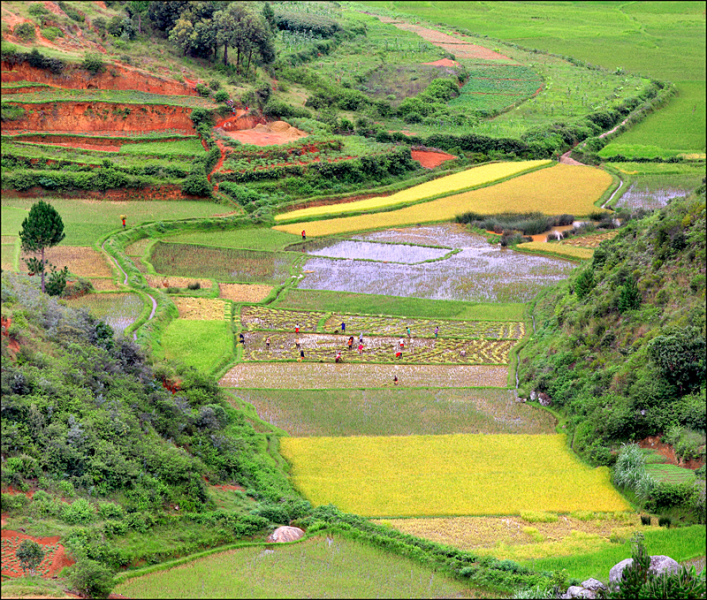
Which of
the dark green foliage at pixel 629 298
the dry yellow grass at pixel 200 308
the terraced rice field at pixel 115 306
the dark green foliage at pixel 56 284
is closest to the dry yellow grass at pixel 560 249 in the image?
the dark green foliage at pixel 629 298

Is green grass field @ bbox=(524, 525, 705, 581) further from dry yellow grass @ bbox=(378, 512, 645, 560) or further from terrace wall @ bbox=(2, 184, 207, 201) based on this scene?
terrace wall @ bbox=(2, 184, 207, 201)

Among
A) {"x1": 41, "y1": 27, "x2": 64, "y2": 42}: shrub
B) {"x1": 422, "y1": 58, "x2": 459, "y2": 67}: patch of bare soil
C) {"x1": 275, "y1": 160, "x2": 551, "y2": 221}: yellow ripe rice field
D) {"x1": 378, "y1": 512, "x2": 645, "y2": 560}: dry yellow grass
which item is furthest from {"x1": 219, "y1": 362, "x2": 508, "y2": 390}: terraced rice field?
{"x1": 422, "y1": 58, "x2": 459, "y2": 67}: patch of bare soil

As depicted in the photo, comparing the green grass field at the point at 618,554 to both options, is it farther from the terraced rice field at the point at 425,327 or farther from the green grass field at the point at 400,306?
the green grass field at the point at 400,306

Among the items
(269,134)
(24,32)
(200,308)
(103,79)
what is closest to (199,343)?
(200,308)

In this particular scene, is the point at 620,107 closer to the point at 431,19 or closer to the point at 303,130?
the point at 303,130

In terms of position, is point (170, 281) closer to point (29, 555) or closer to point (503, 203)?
point (503, 203)

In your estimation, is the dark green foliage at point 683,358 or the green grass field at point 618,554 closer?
the green grass field at point 618,554
